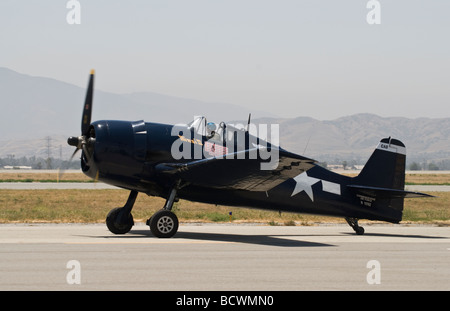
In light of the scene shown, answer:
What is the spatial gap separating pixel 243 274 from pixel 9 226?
1212 centimetres

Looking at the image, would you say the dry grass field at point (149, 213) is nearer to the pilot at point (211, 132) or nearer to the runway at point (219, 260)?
the runway at point (219, 260)

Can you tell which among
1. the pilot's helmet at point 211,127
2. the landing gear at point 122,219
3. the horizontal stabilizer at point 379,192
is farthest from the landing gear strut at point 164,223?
the horizontal stabilizer at point 379,192

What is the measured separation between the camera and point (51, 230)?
1928 cm

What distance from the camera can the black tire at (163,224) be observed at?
658 inches

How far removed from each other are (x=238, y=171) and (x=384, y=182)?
578cm

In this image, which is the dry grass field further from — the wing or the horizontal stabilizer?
the wing

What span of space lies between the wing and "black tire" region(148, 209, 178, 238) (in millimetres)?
1092

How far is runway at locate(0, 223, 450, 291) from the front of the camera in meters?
10.1

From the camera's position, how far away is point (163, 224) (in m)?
16.8

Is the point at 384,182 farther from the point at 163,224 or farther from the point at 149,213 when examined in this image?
the point at 149,213

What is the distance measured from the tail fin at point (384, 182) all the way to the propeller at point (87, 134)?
25.2 feet

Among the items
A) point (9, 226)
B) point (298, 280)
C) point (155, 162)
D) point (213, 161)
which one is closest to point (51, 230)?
point (9, 226)

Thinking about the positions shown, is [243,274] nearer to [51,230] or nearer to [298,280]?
[298,280]

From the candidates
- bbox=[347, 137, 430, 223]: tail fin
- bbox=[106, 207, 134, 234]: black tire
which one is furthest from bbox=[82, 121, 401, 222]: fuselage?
bbox=[106, 207, 134, 234]: black tire
